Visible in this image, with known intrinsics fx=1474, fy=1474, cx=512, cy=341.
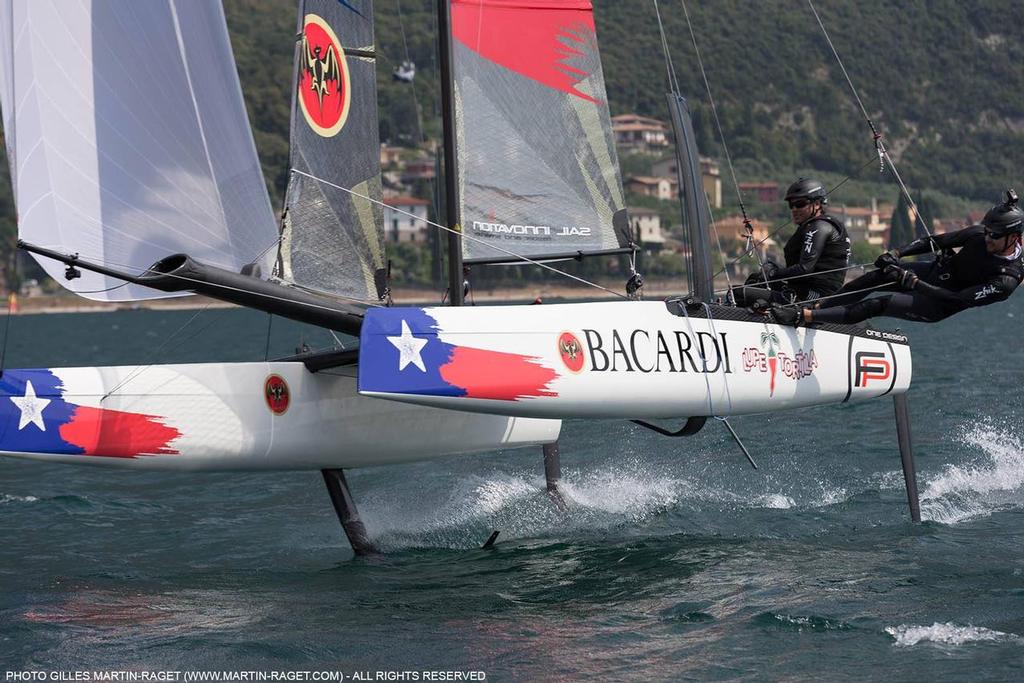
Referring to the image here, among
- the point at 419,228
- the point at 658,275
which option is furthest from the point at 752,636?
the point at 419,228

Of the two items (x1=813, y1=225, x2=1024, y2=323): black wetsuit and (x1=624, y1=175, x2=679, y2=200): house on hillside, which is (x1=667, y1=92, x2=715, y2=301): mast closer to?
(x1=813, y1=225, x2=1024, y2=323): black wetsuit

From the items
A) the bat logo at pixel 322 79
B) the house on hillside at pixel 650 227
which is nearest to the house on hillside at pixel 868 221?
the house on hillside at pixel 650 227

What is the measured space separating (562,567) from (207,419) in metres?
1.91

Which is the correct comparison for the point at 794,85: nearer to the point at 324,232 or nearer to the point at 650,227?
the point at 650,227

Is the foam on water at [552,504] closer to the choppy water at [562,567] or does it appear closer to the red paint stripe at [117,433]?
the choppy water at [562,567]

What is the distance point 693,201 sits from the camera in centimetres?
786

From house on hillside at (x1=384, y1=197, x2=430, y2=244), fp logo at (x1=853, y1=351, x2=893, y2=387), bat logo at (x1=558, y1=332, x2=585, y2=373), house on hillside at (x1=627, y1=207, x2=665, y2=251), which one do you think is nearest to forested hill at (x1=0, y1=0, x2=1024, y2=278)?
house on hillside at (x1=384, y1=197, x2=430, y2=244)

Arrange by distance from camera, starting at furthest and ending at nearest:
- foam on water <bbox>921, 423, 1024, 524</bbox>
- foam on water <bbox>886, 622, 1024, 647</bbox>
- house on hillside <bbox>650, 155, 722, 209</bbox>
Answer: house on hillside <bbox>650, 155, 722, 209</bbox>
foam on water <bbox>921, 423, 1024, 524</bbox>
foam on water <bbox>886, 622, 1024, 647</bbox>

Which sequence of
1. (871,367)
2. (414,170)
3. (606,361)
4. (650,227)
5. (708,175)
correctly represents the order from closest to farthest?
(606,361), (871,367), (650,227), (708,175), (414,170)

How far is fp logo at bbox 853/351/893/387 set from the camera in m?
7.99

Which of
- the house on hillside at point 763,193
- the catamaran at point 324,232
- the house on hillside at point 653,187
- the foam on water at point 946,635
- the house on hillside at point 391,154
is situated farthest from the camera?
the house on hillside at point 391,154

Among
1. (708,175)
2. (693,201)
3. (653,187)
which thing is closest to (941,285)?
(693,201)

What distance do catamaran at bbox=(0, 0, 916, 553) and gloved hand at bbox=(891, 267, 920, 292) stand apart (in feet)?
1.82

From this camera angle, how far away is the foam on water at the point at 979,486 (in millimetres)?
8203
